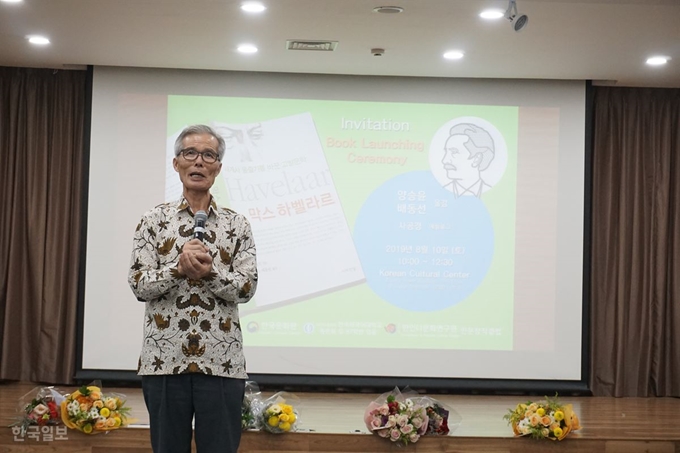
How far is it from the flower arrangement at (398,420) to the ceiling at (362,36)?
2144 millimetres

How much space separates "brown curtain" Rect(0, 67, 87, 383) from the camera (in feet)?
21.7

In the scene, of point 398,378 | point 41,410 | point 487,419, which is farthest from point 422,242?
point 41,410

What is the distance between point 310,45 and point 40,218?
2.57 metres

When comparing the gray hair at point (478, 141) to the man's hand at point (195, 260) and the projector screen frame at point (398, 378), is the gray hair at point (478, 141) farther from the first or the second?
the man's hand at point (195, 260)

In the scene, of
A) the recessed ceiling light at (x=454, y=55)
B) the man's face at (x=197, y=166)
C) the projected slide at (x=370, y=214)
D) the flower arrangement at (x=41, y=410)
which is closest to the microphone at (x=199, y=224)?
the man's face at (x=197, y=166)

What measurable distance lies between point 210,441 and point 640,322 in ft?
17.0

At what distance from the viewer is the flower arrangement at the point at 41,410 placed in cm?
434

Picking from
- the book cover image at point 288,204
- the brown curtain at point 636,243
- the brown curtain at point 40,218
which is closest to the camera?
the book cover image at point 288,204

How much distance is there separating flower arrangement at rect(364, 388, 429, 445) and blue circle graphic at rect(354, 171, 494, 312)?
83.8 inches

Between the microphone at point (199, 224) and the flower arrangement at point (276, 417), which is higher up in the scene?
the microphone at point (199, 224)

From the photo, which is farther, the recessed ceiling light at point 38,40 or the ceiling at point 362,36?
the recessed ceiling light at point 38,40

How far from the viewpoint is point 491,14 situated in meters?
4.94

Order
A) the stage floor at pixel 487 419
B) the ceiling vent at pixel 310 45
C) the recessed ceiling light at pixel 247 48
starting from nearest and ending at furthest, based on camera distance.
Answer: the stage floor at pixel 487 419, the ceiling vent at pixel 310 45, the recessed ceiling light at pixel 247 48

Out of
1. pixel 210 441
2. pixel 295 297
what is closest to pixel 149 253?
pixel 210 441
